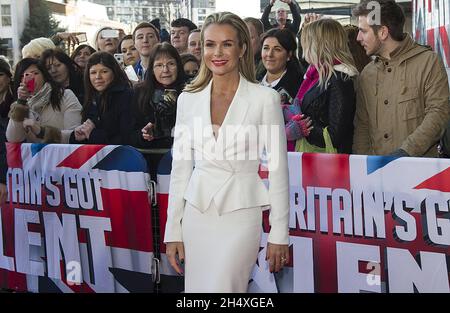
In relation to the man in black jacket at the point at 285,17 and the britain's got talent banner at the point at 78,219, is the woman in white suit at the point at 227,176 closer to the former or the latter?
the britain's got talent banner at the point at 78,219

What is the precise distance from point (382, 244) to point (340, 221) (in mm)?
283

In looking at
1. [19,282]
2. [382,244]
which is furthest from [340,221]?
[19,282]

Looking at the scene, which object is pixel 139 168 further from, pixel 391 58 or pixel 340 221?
pixel 391 58

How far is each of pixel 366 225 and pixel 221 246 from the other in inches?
51.2

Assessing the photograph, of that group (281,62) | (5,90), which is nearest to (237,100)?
(281,62)

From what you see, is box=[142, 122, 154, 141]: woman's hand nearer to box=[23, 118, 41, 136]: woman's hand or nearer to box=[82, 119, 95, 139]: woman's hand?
box=[82, 119, 95, 139]: woman's hand

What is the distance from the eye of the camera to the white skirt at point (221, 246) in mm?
2910

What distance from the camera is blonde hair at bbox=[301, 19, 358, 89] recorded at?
14.6ft

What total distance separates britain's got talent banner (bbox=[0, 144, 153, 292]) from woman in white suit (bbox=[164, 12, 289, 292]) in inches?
63.1

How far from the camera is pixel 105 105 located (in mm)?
5336

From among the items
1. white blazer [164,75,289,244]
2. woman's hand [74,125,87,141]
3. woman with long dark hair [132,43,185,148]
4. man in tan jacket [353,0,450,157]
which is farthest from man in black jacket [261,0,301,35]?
white blazer [164,75,289,244]

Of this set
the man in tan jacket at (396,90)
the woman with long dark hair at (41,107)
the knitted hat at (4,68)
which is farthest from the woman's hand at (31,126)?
the man in tan jacket at (396,90)

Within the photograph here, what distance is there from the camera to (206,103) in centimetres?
300

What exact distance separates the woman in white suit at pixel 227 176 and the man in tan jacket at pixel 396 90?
1458 mm
